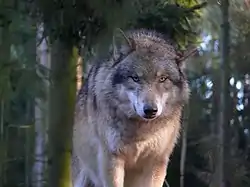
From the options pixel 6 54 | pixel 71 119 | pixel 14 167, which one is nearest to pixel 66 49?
pixel 71 119

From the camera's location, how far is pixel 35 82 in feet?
13.1

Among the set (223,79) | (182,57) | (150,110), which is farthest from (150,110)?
(223,79)

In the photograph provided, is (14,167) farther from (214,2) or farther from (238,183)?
(214,2)

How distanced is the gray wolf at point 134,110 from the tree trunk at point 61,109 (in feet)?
1.03

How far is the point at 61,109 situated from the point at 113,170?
640 millimetres

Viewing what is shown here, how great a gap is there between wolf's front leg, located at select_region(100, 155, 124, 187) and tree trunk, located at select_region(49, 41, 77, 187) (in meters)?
0.30

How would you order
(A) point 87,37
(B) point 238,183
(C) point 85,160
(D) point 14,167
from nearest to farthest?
(A) point 87,37
(C) point 85,160
(B) point 238,183
(D) point 14,167

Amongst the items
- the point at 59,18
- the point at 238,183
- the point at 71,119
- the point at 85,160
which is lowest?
the point at 238,183

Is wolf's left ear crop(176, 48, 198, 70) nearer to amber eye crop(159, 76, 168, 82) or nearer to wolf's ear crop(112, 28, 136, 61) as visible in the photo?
amber eye crop(159, 76, 168, 82)

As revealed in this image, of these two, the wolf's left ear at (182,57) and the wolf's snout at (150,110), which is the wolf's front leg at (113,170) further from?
the wolf's left ear at (182,57)

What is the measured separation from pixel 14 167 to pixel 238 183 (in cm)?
407

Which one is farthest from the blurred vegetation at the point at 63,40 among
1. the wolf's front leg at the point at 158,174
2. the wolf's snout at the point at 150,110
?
the wolf's front leg at the point at 158,174

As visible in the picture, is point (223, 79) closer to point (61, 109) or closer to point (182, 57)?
point (182, 57)

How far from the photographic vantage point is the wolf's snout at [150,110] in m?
4.38
